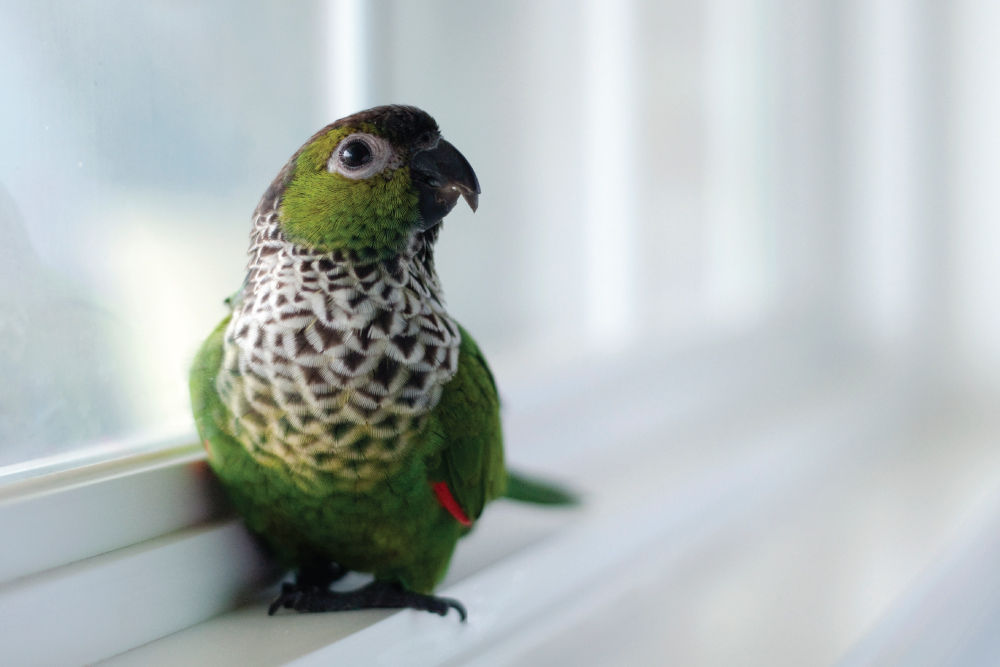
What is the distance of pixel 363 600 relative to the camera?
28.3 inches

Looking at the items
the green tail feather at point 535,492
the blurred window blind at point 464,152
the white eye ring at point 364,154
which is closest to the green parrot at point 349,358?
the white eye ring at point 364,154

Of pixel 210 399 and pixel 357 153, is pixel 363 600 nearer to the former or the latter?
pixel 210 399

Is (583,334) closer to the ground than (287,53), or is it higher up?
closer to the ground

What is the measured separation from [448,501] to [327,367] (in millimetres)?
152

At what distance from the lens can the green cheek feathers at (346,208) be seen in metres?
0.60

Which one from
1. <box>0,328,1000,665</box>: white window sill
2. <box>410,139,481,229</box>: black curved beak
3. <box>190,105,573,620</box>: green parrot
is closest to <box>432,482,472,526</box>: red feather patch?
<box>190,105,573,620</box>: green parrot

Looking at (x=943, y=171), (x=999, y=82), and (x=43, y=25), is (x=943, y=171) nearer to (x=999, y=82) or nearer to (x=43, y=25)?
(x=999, y=82)

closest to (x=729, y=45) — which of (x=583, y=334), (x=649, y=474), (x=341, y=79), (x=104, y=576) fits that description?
(x=583, y=334)

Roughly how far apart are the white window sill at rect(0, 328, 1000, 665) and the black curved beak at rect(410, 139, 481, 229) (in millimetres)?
317

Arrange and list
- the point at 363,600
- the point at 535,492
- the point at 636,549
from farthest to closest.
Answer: the point at 636,549, the point at 535,492, the point at 363,600

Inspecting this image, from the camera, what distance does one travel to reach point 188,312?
76cm

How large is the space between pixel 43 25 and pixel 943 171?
6.17 feet

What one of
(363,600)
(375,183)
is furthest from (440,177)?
(363,600)

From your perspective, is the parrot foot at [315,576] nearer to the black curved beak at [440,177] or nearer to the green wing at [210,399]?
the green wing at [210,399]
